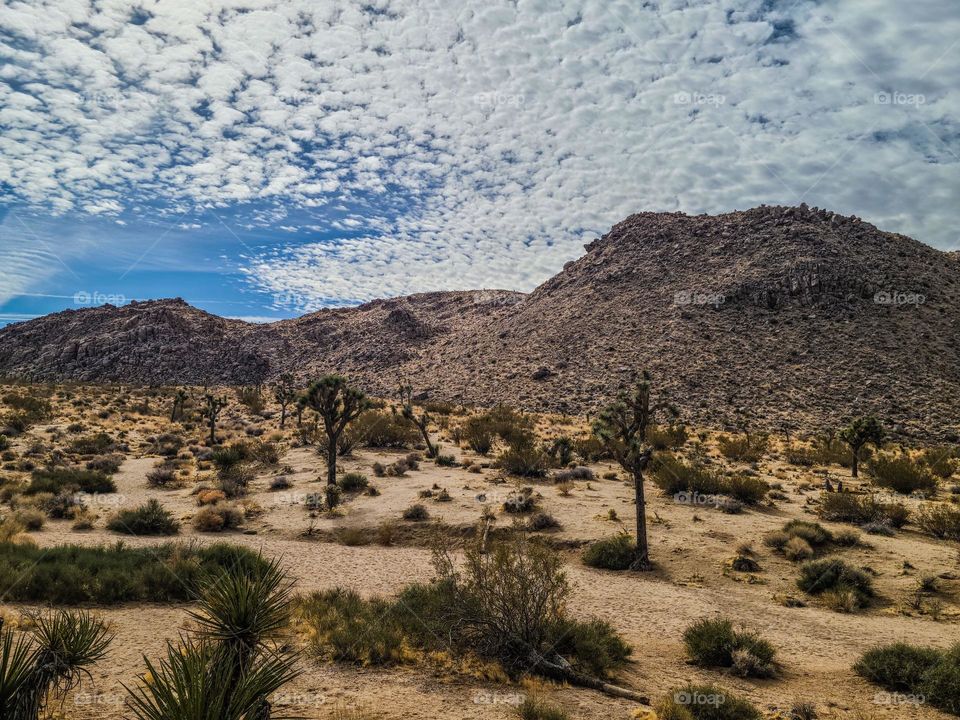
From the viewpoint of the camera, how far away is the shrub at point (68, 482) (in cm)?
2095

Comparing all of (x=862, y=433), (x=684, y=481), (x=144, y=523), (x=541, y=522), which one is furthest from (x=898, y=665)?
(x=862, y=433)

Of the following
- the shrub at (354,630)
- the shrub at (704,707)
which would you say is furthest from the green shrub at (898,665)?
the shrub at (354,630)

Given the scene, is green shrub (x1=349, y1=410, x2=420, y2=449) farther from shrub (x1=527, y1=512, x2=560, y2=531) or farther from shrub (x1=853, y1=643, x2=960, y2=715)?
shrub (x1=853, y1=643, x2=960, y2=715)

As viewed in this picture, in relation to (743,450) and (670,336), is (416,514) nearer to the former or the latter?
(743,450)

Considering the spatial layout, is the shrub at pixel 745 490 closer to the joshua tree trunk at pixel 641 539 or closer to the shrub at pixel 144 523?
the joshua tree trunk at pixel 641 539

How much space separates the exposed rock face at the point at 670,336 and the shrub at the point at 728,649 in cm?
3696

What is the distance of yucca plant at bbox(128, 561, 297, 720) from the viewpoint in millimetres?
3834

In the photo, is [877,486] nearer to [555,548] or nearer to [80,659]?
[555,548]

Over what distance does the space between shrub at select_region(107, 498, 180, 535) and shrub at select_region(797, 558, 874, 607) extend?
63.0 feet

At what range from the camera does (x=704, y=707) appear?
23.7 ft

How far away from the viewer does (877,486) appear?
75.7 feet

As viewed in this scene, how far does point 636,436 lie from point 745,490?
814 cm

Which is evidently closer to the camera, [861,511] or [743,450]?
[861,511]

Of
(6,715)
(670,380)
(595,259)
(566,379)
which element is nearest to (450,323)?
(595,259)
